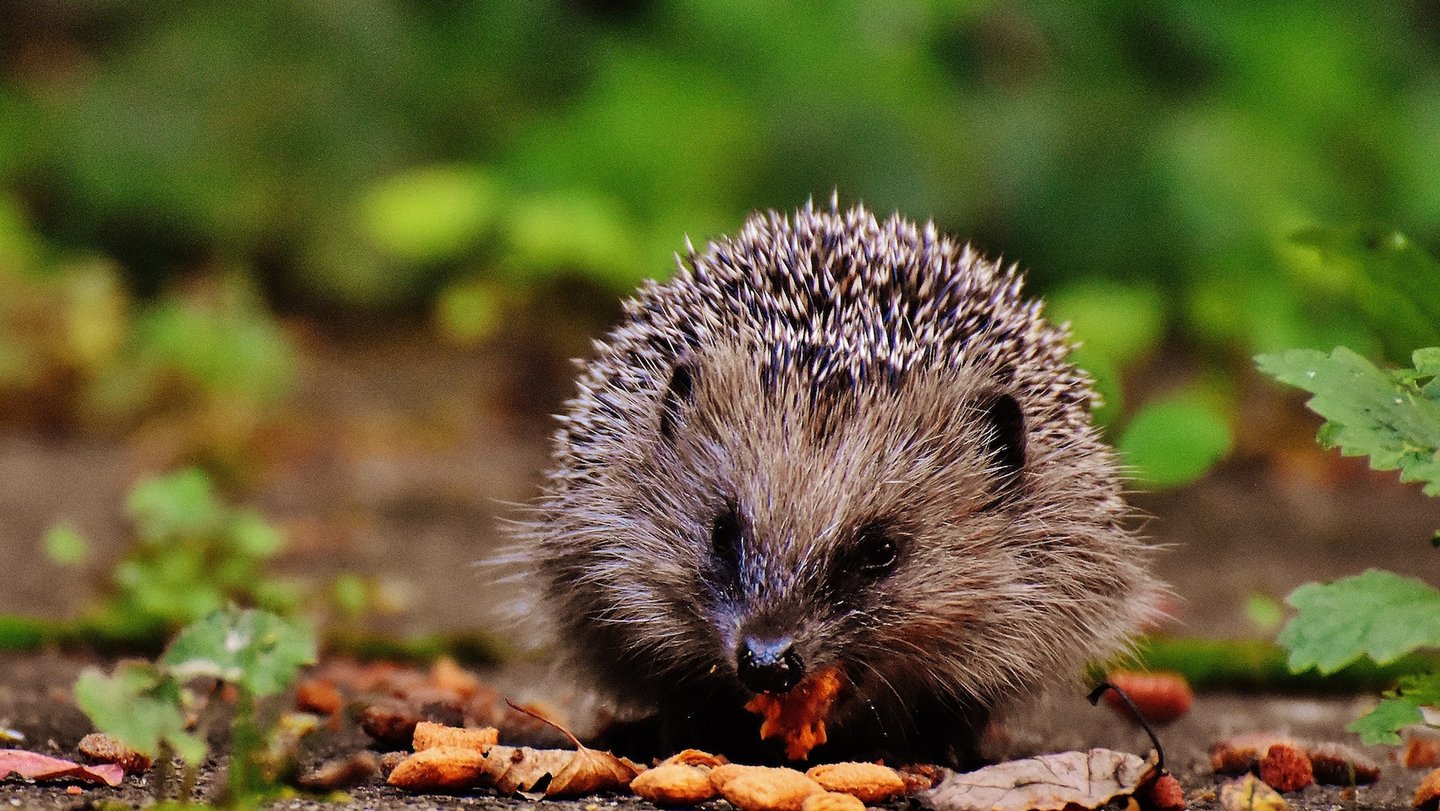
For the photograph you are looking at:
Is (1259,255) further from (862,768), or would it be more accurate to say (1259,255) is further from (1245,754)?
(862,768)

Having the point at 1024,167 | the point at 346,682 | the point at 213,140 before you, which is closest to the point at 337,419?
the point at 213,140

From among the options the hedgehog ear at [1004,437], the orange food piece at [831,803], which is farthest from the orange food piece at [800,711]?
the hedgehog ear at [1004,437]

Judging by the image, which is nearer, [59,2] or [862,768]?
[862,768]

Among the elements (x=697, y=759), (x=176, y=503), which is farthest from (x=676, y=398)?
(x=176, y=503)

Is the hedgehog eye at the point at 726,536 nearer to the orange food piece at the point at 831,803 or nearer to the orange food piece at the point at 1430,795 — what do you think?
the orange food piece at the point at 831,803

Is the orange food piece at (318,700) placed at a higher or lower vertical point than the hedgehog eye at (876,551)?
lower

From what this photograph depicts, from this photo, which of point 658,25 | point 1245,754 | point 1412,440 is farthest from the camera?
point 658,25

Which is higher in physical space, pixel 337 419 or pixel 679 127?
pixel 679 127
